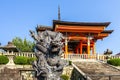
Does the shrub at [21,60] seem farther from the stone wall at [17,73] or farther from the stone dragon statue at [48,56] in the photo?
the stone dragon statue at [48,56]

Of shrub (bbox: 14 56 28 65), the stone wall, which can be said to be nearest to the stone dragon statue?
the stone wall

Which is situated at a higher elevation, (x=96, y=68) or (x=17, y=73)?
(x=96, y=68)

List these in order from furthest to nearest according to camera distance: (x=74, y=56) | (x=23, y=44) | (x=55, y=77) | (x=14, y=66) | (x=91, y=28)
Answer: (x=23, y=44) < (x=91, y=28) < (x=74, y=56) < (x=14, y=66) < (x=55, y=77)

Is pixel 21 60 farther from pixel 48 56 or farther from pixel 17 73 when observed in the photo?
pixel 48 56

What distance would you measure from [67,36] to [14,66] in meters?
10.1

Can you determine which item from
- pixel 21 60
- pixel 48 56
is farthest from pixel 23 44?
pixel 48 56

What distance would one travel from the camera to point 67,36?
111 feet

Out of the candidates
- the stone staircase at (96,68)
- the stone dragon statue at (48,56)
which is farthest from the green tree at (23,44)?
the stone dragon statue at (48,56)

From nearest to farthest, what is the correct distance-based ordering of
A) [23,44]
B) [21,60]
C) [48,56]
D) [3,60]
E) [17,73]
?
[48,56], [17,73], [3,60], [21,60], [23,44]

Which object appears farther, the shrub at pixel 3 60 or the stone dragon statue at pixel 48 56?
the shrub at pixel 3 60

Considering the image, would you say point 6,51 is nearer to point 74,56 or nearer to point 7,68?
point 7,68

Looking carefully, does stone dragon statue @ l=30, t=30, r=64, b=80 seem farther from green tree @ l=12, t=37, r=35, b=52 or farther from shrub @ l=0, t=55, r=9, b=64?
green tree @ l=12, t=37, r=35, b=52

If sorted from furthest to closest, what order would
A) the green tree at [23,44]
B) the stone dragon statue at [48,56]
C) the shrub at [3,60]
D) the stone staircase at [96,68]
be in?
the green tree at [23,44] → the shrub at [3,60] → the stone staircase at [96,68] → the stone dragon statue at [48,56]

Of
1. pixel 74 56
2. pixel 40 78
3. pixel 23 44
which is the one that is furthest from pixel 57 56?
pixel 23 44
